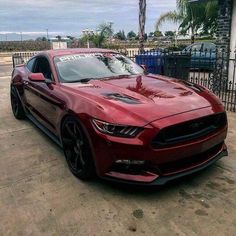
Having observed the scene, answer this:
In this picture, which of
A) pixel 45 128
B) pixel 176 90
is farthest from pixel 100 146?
pixel 45 128

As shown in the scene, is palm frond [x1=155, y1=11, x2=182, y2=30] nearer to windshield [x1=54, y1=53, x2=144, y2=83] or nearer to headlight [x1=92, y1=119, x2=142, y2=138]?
windshield [x1=54, y1=53, x2=144, y2=83]

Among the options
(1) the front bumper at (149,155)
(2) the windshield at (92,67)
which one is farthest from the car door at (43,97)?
(1) the front bumper at (149,155)

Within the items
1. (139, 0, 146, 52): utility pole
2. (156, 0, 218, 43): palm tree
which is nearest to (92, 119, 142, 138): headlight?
(139, 0, 146, 52): utility pole

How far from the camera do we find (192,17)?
2214 centimetres

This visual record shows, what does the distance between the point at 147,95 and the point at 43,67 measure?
2222mm

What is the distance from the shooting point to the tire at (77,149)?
11.7 feet

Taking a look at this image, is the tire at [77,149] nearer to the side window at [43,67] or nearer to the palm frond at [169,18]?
the side window at [43,67]

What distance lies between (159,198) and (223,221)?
68 cm

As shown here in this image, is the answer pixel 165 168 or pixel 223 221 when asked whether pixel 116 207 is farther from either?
pixel 223 221

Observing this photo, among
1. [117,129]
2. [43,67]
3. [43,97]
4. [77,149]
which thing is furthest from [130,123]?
[43,67]

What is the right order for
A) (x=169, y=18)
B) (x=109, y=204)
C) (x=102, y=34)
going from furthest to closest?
(x=169, y=18)
(x=102, y=34)
(x=109, y=204)

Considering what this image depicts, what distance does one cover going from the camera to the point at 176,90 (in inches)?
155

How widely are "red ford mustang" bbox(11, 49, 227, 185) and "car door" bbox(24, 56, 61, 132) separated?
0.05 ft

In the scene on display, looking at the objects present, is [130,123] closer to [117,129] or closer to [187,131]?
[117,129]
